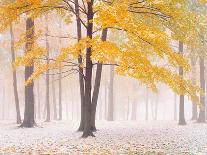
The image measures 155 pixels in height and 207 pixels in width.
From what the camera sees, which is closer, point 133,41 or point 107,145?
point 107,145

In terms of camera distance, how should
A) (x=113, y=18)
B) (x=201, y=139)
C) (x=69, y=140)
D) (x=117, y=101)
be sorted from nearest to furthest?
(x=113, y=18) → (x=69, y=140) → (x=201, y=139) → (x=117, y=101)

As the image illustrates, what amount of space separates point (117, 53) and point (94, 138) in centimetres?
517

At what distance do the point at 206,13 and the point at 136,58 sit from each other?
17554 mm

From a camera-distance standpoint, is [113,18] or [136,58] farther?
[136,58]

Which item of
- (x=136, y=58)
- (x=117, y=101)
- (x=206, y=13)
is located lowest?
(x=117, y=101)

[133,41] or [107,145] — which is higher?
[133,41]

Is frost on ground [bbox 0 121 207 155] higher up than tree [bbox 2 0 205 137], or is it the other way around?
tree [bbox 2 0 205 137]

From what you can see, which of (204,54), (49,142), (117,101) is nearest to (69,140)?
(49,142)

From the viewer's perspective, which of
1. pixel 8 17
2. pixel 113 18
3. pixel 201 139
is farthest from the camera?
pixel 201 139

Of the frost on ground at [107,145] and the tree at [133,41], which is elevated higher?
the tree at [133,41]

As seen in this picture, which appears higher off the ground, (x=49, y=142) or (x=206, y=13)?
(x=206, y=13)

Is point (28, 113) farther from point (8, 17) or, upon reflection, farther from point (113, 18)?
point (113, 18)

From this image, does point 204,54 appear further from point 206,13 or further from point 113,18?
point 113,18

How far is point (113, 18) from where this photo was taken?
15.0 m
